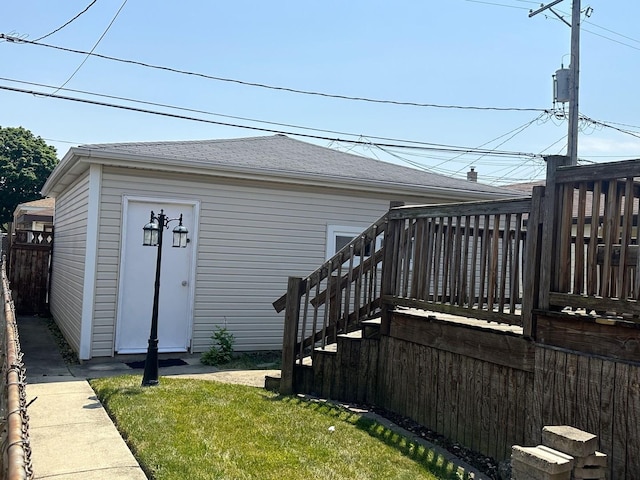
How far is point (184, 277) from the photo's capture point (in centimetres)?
771

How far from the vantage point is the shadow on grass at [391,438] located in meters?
3.69

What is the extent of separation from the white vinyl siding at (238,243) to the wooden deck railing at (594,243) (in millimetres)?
5072

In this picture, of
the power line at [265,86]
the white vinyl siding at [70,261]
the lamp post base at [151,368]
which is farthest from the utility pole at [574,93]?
the lamp post base at [151,368]

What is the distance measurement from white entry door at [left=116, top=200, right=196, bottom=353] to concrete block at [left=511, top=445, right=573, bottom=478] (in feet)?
19.4

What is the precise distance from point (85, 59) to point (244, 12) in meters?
3.58

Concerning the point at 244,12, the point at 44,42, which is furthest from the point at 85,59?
the point at 244,12

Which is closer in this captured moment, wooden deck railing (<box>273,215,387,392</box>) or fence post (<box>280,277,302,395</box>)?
wooden deck railing (<box>273,215,387,392</box>)

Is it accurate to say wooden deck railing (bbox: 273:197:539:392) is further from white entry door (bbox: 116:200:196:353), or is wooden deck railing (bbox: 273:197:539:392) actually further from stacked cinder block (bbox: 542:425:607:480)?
white entry door (bbox: 116:200:196:353)

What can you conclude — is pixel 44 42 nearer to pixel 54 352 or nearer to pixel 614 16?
pixel 54 352

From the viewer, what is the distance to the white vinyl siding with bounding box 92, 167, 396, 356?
7.20 m

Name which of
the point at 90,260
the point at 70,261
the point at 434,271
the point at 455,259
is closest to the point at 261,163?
the point at 90,260

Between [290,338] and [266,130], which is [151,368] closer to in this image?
[290,338]

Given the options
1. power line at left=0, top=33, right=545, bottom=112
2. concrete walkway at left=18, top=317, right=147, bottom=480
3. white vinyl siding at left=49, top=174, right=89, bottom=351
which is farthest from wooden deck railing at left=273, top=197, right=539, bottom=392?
power line at left=0, top=33, right=545, bottom=112

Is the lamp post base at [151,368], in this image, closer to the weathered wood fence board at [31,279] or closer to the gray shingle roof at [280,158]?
the gray shingle roof at [280,158]
